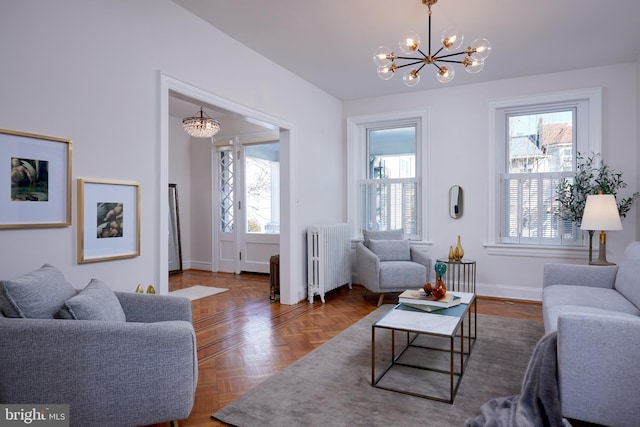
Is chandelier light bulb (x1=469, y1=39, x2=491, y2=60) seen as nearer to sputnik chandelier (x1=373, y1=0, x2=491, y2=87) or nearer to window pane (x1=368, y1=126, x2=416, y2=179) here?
sputnik chandelier (x1=373, y1=0, x2=491, y2=87)

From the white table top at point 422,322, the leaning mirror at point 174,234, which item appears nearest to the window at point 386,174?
the white table top at point 422,322

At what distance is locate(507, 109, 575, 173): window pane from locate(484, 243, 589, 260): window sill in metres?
0.95

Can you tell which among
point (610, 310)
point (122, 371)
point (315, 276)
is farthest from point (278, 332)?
point (610, 310)

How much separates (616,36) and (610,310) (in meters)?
2.67

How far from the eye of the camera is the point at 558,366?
188 cm

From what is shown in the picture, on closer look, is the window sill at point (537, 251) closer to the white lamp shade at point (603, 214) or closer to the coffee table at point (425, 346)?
the white lamp shade at point (603, 214)

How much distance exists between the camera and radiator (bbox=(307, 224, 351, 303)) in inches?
183

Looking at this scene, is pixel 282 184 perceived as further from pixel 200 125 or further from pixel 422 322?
pixel 422 322

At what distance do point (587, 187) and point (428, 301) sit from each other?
286cm

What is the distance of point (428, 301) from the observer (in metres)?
2.74

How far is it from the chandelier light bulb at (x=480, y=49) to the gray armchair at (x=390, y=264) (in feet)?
8.07

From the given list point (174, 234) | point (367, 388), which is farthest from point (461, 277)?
point (174, 234)

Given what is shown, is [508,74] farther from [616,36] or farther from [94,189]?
[94,189]

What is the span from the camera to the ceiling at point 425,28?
119 inches
